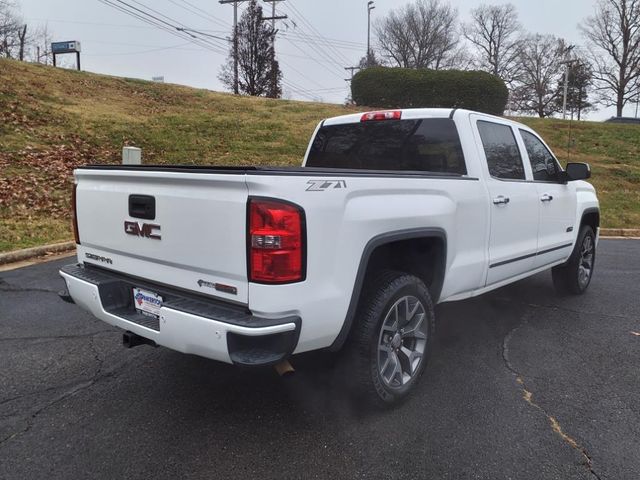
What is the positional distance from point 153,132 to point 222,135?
2.07 meters

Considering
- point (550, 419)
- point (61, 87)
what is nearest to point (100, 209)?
point (550, 419)

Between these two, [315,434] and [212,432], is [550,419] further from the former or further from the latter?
[212,432]

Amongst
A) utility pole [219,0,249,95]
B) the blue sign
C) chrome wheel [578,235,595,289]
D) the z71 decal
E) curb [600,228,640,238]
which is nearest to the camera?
the z71 decal

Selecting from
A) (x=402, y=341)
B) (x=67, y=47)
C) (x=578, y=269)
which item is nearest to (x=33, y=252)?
(x=402, y=341)

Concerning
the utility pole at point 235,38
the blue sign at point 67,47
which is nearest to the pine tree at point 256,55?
the utility pole at point 235,38

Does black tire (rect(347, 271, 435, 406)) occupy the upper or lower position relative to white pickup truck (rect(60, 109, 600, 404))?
lower

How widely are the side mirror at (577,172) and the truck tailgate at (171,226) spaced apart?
382 cm

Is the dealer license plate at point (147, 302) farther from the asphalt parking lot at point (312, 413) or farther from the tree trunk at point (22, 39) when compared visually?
the tree trunk at point (22, 39)

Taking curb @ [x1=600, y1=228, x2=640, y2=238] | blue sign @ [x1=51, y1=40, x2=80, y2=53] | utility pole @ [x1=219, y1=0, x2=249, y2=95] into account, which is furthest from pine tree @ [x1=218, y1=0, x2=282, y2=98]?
curb @ [x1=600, y1=228, x2=640, y2=238]

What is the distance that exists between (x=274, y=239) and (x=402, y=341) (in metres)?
1.30

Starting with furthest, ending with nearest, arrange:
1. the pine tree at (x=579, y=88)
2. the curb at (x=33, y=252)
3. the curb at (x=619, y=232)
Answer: the pine tree at (x=579, y=88), the curb at (x=619, y=232), the curb at (x=33, y=252)

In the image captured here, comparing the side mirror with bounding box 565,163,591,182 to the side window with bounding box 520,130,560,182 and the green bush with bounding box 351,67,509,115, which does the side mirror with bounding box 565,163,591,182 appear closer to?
the side window with bounding box 520,130,560,182

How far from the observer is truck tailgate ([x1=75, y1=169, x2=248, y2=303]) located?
7.98 feet

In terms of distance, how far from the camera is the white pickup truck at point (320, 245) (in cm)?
239
